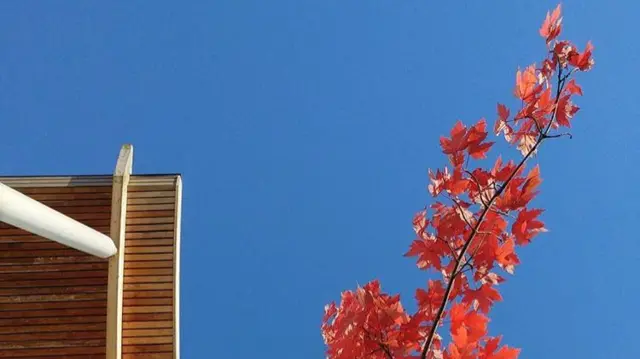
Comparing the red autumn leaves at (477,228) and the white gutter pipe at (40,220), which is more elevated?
the white gutter pipe at (40,220)

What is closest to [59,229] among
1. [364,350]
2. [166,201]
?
[364,350]

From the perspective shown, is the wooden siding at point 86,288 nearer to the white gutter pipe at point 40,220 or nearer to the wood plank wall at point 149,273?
the wood plank wall at point 149,273

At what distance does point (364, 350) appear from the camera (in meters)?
2.37

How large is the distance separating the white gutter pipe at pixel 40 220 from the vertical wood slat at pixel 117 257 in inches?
57.8

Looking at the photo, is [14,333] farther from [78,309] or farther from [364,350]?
[364,350]

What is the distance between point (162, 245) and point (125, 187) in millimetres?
712

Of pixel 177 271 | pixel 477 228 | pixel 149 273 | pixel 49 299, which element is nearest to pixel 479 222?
pixel 477 228

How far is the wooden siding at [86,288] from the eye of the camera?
20.7ft

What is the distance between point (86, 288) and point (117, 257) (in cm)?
45

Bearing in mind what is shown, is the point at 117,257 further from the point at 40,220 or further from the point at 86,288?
the point at 40,220

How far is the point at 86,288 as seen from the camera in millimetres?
6430

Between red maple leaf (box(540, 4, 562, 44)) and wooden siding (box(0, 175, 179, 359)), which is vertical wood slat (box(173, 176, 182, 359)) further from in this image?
red maple leaf (box(540, 4, 562, 44))

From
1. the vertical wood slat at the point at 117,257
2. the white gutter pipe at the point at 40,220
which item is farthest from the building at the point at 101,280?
the white gutter pipe at the point at 40,220

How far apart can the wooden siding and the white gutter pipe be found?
1.67 m
